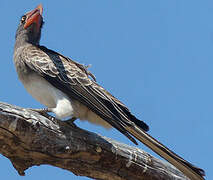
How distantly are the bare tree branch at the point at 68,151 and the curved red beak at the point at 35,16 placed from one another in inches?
122

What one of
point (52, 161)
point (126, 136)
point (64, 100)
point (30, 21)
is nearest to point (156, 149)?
point (126, 136)

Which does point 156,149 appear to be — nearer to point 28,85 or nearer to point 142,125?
point 142,125

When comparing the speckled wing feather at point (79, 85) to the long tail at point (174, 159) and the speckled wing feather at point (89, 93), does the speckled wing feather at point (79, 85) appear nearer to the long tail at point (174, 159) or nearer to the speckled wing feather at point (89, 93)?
the speckled wing feather at point (89, 93)

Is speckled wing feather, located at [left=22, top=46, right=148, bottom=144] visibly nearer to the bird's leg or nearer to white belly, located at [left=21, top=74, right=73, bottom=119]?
white belly, located at [left=21, top=74, right=73, bottom=119]

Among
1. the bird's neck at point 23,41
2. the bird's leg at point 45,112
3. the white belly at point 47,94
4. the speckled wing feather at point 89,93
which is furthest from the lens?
the bird's neck at point 23,41

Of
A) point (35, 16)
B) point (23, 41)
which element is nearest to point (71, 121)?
point (23, 41)

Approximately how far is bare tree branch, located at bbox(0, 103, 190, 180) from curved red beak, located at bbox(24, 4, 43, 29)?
10.2 feet

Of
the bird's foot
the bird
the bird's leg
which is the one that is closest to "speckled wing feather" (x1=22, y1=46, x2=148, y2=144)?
the bird

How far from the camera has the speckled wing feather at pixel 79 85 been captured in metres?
6.61

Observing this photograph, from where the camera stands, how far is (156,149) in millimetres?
5809

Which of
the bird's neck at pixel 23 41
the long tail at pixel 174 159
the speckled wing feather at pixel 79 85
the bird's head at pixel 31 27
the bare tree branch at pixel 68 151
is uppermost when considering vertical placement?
the bird's head at pixel 31 27

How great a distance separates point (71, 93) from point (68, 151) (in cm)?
135

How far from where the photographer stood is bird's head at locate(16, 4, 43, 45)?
8.74 m

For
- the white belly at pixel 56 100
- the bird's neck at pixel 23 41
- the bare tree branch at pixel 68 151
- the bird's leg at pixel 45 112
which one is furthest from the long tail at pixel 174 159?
the bird's neck at pixel 23 41
